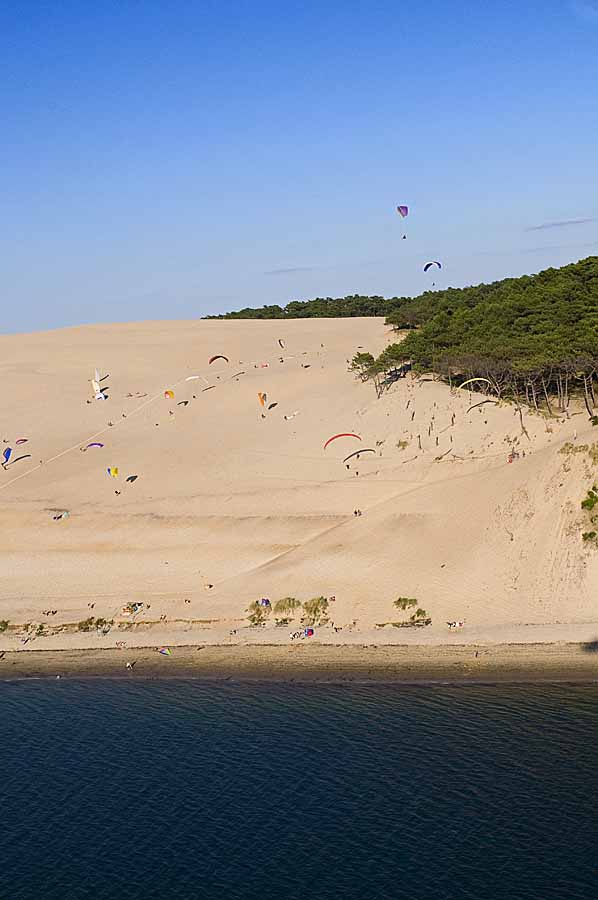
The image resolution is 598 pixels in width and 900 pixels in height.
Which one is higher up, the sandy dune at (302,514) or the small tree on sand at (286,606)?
the sandy dune at (302,514)

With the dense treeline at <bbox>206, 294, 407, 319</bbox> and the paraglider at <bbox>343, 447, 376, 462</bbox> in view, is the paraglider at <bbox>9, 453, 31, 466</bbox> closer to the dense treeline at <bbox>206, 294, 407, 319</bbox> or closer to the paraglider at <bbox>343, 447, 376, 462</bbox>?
the paraglider at <bbox>343, 447, 376, 462</bbox>

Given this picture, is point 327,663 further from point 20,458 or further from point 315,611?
point 20,458

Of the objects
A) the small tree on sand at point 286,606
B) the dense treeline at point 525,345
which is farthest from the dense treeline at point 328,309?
the small tree on sand at point 286,606

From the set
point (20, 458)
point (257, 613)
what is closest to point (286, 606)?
point (257, 613)

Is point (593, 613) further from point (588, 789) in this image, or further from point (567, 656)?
point (588, 789)

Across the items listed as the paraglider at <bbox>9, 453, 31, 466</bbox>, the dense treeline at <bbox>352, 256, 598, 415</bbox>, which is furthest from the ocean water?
the paraglider at <bbox>9, 453, 31, 466</bbox>

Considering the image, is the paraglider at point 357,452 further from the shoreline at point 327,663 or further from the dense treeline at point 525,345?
the shoreline at point 327,663
